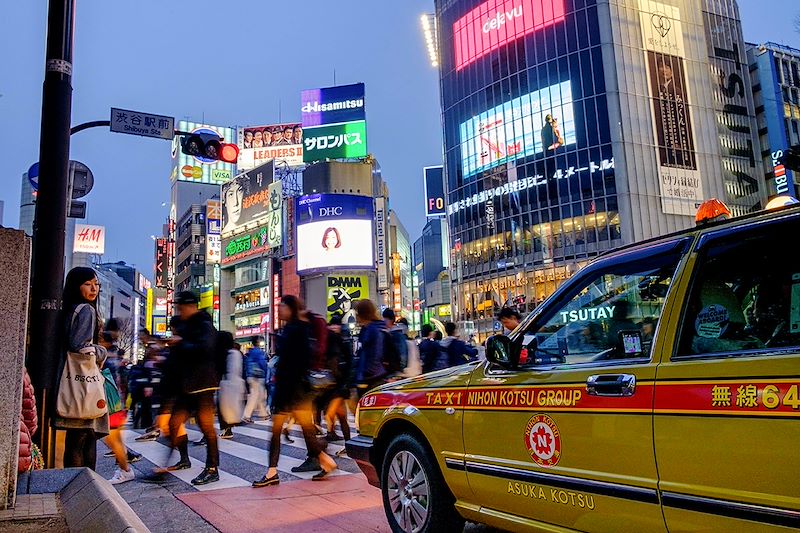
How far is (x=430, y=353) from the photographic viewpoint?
11195 mm

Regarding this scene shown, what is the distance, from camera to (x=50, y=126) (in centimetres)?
566

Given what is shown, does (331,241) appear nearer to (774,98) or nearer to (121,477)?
(121,477)

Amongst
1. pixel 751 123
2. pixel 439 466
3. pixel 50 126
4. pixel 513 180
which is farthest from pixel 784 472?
pixel 751 123

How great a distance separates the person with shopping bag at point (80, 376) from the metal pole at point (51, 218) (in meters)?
0.22

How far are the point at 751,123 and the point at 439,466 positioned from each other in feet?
216

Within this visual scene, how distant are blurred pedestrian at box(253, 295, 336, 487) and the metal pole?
1.93m

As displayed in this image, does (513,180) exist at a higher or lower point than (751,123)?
lower

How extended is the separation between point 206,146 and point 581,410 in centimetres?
791

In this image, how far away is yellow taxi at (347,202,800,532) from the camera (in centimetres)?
223

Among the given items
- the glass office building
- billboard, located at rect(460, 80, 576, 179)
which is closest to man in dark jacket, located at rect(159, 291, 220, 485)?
the glass office building

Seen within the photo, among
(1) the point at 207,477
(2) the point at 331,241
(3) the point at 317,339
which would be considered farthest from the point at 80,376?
(2) the point at 331,241

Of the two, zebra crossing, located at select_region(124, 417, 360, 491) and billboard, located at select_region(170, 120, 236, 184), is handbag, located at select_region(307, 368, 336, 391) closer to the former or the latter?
zebra crossing, located at select_region(124, 417, 360, 491)

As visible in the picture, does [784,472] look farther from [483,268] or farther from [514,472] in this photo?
[483,268]

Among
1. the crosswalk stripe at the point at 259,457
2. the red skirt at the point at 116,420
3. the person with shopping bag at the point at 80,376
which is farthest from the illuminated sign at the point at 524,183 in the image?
the person with shopping bag at the point at 80,376
